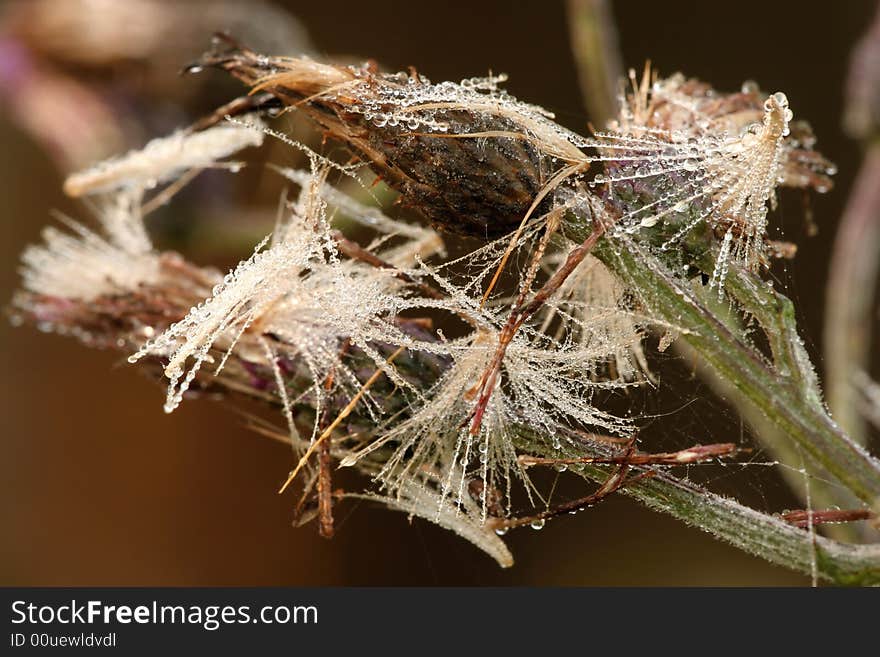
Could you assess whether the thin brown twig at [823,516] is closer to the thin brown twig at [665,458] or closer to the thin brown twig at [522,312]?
the thin brown twig at [665,458]

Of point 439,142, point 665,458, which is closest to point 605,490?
point 665,458

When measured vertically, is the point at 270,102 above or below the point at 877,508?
above

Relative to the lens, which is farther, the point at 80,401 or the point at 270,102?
the point at 80,401

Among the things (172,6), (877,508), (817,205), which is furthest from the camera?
(817,205)

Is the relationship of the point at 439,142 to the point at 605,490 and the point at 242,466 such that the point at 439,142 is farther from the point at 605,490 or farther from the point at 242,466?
the point at 242,466

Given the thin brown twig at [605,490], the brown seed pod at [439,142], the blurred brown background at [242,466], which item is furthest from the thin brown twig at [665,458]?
the blurred brown background at [242,466]

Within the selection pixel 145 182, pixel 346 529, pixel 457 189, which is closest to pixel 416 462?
pixel 457 189

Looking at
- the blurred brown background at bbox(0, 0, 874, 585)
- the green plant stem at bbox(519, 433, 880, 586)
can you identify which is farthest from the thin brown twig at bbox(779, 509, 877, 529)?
the blurred brown background at bbox(0, 0, 874, 585)

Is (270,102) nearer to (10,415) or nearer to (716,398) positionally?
(716,398)

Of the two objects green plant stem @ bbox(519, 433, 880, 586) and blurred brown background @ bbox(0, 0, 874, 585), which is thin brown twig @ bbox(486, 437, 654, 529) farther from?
blurred brown background @ bbox(0, 0, 874, 585)
